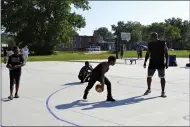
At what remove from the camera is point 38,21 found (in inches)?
2628

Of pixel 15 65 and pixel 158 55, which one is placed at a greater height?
pixel 158 55

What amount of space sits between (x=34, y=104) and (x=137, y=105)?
2761mm

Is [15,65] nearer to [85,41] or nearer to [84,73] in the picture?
[84,73]

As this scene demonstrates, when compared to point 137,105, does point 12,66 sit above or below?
above

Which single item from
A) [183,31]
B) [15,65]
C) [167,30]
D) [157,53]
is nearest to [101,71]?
[157,53]

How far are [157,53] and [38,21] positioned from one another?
190 ft

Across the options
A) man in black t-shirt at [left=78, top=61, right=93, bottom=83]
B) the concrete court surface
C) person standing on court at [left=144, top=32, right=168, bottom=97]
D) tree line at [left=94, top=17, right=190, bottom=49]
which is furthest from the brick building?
person standing on court at [left=144, top=32, right=168, bottom=97]

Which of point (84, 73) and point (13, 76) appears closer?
point (13, 76)

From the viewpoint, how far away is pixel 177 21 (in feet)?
486

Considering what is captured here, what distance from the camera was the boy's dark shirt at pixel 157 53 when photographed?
35.5 feet

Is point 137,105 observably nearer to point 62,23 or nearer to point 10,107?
point 10,107

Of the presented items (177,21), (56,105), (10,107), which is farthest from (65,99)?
(177,21)

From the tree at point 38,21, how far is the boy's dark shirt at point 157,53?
5537 centimetres

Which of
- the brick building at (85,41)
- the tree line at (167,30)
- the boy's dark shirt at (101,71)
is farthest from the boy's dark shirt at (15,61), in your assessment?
the brick building at (85,41)
